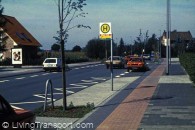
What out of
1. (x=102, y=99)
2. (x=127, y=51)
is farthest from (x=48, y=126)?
(x=127, y=51)

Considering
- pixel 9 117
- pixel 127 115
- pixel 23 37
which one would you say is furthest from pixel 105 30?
pixel 23 37

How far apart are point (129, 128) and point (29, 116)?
3.23 m

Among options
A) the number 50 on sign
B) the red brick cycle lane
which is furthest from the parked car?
the red brick cycle lane

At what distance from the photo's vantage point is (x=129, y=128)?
9.73 metres

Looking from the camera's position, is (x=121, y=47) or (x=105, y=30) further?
(x=121, y=47)

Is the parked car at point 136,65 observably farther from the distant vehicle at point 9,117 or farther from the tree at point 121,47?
the tree at point 121,47

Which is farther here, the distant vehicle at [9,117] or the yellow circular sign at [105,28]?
the yellow circular sign at [105,28]

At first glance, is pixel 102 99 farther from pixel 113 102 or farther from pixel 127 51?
pixel 127 51

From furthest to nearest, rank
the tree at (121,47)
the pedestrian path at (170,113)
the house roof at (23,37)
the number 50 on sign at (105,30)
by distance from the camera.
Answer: the tree at (121,47)
the house roof at (23,37)
the number 50 on sign at (105,30)
the pedestrian path at (170,113)

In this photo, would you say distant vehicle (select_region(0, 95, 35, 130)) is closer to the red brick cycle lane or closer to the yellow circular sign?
the red brick cycle lane

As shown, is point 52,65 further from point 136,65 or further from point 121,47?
point 121,47

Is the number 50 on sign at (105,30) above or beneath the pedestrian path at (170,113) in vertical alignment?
above

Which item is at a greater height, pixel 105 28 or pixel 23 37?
pixel 23 37

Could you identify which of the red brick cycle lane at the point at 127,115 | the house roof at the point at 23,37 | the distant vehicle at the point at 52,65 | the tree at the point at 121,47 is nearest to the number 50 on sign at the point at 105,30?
the red brick cycle lane at the point at 127,115
